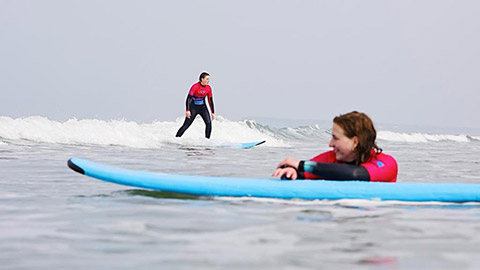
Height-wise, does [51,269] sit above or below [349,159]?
below

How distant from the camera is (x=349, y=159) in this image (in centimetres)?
529

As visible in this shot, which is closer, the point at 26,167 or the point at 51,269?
the point at 51,269

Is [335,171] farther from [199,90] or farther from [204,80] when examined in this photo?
[199,90]

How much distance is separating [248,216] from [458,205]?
6.11 ft

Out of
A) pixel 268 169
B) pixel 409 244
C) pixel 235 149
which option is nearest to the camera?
pixel 409 244

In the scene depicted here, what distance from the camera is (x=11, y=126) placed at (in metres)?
15.8

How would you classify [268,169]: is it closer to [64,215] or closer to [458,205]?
[458,205]

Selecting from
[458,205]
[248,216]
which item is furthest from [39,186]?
[458,205]

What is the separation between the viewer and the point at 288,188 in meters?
5.00

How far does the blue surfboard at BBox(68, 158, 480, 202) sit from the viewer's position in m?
4.98

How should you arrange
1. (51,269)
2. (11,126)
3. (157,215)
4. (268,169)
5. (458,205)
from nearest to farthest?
(51,269) → (157,215) → (458,205) → (268,169) → (11,126)

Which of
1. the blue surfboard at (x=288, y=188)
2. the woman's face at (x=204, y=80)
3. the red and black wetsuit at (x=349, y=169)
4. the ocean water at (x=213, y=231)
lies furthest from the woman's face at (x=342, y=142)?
the woman's face at (x=204, y=80)

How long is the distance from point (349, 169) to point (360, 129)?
326 millimetres

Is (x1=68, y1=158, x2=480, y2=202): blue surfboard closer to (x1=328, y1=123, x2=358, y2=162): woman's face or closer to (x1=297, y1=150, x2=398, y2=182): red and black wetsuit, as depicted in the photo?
(x1=297, y1=150, x2=398, y2=182): red and black wetsuit
